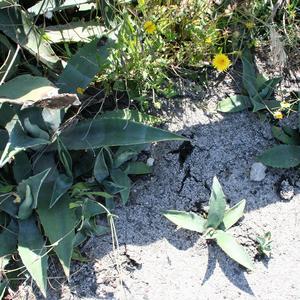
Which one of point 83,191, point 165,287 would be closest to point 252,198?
point 165,287

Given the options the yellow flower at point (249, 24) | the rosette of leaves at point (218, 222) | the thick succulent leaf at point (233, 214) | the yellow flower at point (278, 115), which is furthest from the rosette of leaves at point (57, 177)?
the yellow flower at point (249, 24)

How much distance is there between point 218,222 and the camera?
1919 millimetres

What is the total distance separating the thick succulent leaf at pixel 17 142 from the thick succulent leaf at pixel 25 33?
11.9 inches

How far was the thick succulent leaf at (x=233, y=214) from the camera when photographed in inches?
76.5

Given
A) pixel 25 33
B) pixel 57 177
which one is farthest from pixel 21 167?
pixel 25 33

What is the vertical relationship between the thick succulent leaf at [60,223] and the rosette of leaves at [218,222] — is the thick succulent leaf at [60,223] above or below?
above

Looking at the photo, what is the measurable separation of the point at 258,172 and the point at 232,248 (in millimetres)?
334

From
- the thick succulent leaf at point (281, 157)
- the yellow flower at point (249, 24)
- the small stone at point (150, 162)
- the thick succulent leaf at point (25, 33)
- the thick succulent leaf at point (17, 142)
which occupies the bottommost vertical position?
the thick succulent leaf at point (281, 157)

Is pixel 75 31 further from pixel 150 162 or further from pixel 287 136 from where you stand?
pixel 287 136

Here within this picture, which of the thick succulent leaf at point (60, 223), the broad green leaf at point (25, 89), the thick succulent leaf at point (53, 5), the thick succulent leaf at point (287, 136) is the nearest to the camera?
the broad green leaf at point (25, 89)

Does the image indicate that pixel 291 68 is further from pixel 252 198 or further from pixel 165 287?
pixel 165 287

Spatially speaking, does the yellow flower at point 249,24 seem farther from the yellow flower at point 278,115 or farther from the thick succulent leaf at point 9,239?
the thick succulent leaf at point 9,239

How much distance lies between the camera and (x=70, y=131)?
1.91 metres

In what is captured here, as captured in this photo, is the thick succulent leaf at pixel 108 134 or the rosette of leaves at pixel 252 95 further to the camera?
the rosette of leaves at pixel 252 95
